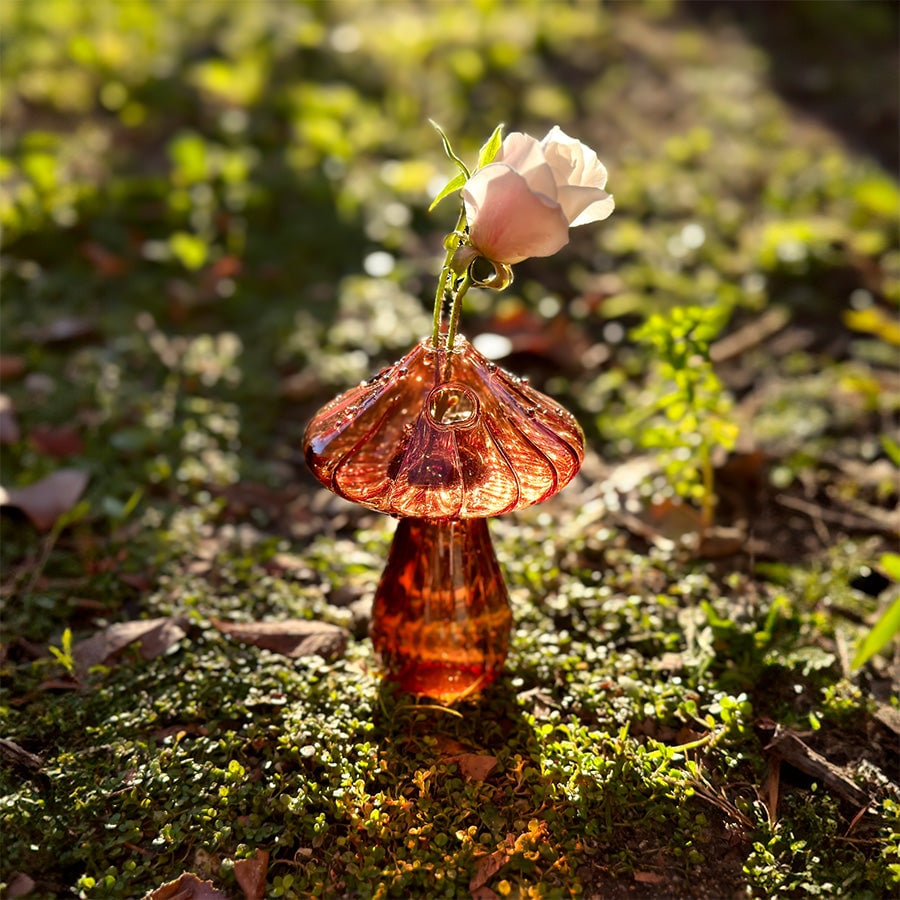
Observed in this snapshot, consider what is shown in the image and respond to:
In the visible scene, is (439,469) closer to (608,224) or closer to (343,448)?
(343,448)

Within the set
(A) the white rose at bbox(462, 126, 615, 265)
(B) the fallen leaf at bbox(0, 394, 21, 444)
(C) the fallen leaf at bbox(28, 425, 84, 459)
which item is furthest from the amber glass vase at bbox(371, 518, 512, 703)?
(B) the fallen leaf at bbox(0, 394, 21, 444)

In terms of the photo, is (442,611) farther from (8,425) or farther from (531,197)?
(8,425)

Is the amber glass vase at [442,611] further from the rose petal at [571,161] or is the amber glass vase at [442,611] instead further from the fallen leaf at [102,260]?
the fallen leaf at [102,260]

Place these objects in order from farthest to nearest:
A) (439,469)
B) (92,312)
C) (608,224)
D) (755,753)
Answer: (608,224)
(92,312)
(755,753)
(439,469)

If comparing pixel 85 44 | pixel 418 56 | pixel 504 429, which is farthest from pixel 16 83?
pixel 504 429

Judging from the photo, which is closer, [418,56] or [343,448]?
[343,448]

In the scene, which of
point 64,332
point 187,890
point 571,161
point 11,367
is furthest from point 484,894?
point 64,332

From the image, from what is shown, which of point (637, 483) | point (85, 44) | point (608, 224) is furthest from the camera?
point (85, 44)
